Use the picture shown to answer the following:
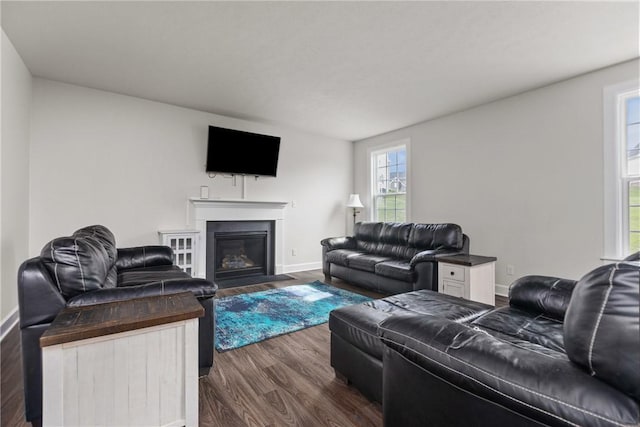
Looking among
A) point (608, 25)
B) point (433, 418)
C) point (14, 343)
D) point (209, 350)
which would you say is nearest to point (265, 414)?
point (209, 350)

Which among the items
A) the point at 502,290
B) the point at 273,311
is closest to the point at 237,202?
the point at 273,311

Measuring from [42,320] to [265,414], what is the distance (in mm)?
1202

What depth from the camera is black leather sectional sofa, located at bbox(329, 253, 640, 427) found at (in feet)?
2.38

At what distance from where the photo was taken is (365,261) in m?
4.05

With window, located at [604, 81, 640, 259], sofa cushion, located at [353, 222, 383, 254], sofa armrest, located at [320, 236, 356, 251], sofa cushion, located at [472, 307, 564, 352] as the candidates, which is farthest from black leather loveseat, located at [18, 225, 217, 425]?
window, located at [604, 81, 640, 259]

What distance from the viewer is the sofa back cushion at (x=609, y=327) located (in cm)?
72

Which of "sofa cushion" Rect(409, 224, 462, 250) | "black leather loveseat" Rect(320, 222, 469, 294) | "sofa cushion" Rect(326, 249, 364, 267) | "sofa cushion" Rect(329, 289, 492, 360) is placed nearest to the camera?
"sofa cushion" Rect(329, 289, 492, 360)

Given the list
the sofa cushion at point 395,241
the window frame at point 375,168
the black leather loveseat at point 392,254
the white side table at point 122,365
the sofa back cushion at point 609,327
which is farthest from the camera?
the window frame at point 375,168

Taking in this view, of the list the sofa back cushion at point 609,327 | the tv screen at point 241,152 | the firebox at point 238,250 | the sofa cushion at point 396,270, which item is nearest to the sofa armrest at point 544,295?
the sofa back cushion at point 609,327

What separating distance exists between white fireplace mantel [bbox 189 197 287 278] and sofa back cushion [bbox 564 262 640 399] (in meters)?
4.32

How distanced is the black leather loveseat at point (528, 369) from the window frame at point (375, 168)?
4.02 meters

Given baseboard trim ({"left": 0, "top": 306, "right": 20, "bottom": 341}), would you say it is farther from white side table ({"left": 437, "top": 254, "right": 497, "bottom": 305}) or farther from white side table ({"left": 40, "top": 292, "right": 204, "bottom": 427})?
white side table ({"left": 437, "top": 254, "right": 497, "bottom": 305})

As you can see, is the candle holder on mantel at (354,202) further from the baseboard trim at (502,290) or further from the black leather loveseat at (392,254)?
the baseboard trim at (502,290)

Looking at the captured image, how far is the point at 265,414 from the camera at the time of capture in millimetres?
1618
